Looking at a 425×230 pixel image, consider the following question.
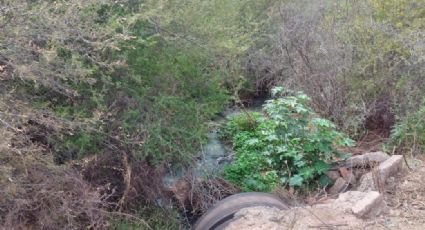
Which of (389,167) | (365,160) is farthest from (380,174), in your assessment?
(365,160)

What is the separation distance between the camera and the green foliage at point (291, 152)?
7.00m

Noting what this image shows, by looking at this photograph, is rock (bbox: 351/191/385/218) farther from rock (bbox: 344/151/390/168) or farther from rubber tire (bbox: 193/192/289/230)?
rock (bbox: 344/151/390/168)

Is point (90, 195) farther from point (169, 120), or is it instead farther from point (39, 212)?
point (169, 120)

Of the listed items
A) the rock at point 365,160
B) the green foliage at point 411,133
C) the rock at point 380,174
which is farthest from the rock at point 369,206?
the green foliage at point 411,133

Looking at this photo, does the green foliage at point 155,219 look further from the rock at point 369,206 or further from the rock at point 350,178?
the rock at point 369,206

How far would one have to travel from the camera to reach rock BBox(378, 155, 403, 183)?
631 centimetres

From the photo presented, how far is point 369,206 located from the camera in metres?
5.51

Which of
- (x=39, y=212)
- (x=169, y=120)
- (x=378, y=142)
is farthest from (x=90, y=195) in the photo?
(x=378, y=142)

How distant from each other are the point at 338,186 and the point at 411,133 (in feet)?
5.51

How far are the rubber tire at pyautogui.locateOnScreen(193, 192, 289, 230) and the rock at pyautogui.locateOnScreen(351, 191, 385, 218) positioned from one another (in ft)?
2.54

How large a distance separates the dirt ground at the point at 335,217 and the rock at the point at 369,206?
0.05m

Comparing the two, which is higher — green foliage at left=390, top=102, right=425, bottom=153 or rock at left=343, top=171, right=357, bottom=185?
green foliage at left=390, top=102, right=425, bottom=153

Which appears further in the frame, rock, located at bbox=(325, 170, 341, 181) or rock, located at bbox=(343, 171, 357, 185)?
rock, located at bbox=(325, 170, 341, 181)

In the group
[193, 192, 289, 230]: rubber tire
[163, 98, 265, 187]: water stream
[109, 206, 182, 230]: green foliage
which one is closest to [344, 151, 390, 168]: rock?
[193, 192, 289, 230]: rubber tire
